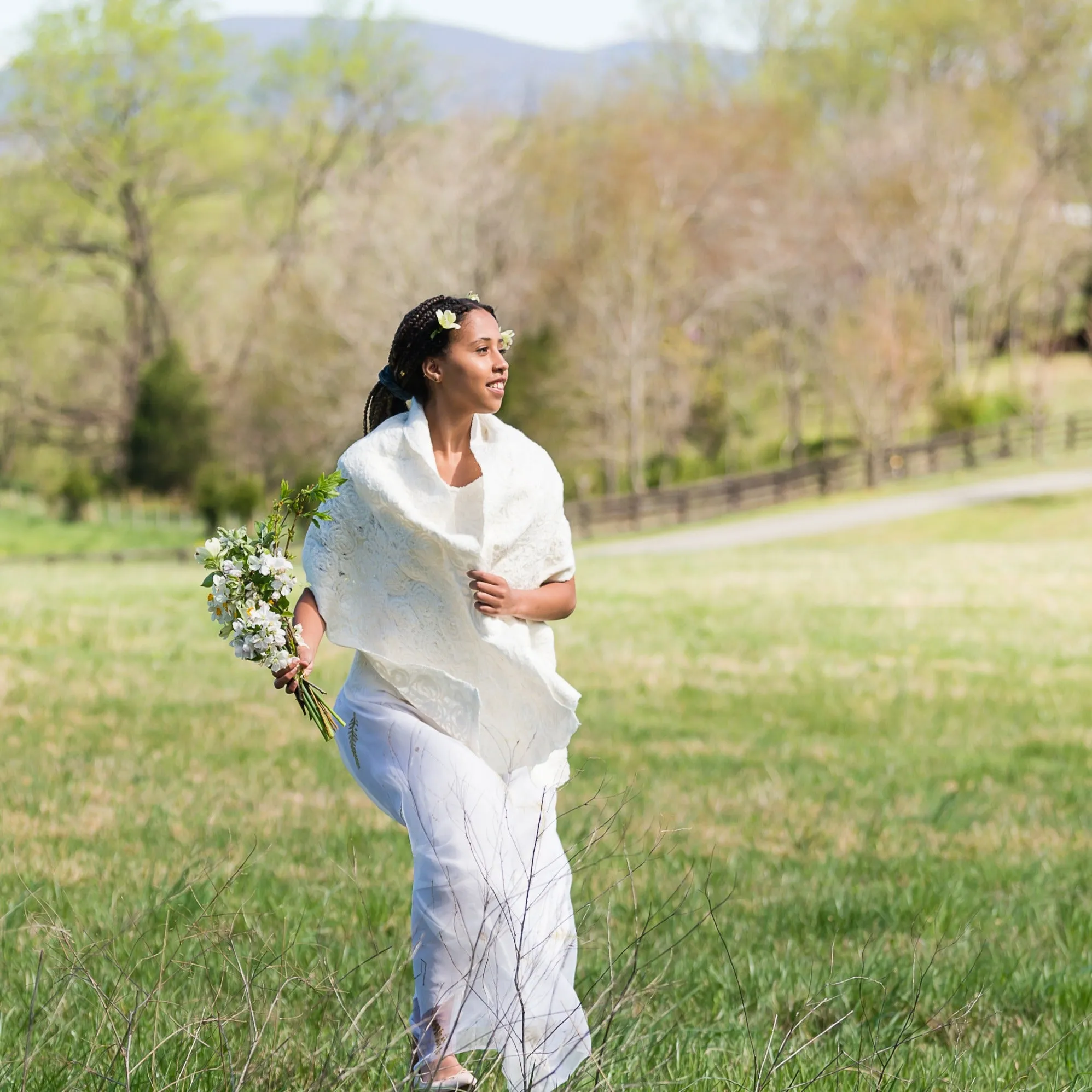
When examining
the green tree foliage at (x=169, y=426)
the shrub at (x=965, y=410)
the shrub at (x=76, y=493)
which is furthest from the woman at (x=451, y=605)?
the shrub at (x=965, y=410)

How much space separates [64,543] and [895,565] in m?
26.6

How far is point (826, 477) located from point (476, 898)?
46163 millimetres

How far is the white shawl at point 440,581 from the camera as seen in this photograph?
407cm

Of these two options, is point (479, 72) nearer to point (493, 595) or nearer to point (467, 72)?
Answer: point (467, 72)

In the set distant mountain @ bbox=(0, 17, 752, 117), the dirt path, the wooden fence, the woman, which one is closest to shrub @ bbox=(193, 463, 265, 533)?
the dirt path

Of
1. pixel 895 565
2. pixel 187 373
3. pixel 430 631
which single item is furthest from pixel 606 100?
pixel 430 631

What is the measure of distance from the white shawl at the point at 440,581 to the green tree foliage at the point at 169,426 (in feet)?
146

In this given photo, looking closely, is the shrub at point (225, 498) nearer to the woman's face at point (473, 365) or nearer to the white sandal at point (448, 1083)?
the woman's face at point (473, 365)

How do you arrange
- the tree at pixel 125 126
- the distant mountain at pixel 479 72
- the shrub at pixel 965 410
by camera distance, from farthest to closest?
the shrub at pixel 965 410, the distant mountain at pixel 479 72, the tree at pixel 125 126

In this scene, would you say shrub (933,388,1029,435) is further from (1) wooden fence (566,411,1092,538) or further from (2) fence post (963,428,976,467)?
(1) wooden fence (566,411,1092,538)

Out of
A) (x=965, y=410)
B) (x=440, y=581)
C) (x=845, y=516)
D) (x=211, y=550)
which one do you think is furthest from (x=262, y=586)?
(x=965, y=410)

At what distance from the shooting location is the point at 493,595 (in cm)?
402

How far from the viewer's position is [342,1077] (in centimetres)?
308

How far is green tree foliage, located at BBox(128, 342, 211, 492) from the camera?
47.1 m
